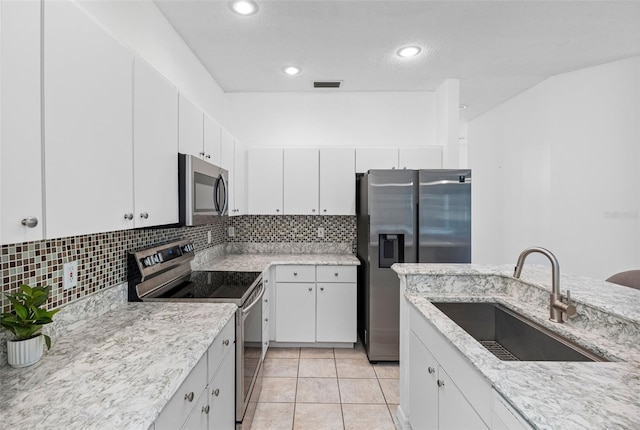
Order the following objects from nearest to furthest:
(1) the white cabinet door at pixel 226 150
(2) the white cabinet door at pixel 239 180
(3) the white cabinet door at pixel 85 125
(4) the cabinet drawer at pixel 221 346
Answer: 1. (3) the white cabinet door at pixel 85 125
2. (4) the cabinet drawer at pixel 221 346
3. (1) the white cabinet door at pixel 226 150
4. (2) the white cabinet door at pixel 239 180

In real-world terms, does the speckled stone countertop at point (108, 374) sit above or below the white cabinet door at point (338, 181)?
below

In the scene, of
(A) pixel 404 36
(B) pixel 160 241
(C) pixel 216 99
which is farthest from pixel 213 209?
(A) pixel 404 36

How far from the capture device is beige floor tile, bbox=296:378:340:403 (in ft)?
7.57

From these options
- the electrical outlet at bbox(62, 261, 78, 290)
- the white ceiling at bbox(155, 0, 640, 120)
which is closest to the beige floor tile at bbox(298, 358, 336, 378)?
the electrical outlet at bbox(62, 261, 78, 290)

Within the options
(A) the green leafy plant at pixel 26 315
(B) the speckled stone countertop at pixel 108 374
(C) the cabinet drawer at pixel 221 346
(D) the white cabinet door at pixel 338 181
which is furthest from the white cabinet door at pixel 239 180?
(A) the green leafy plant at pixel 26 315

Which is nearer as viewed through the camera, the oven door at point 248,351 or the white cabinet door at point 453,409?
the white cabinet door at point 453,409

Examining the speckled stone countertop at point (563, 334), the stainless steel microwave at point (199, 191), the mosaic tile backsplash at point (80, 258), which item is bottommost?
the speckled stone countertop at point (563, 334)

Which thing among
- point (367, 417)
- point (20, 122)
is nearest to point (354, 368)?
point (367, 417)

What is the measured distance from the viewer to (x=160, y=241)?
215cm

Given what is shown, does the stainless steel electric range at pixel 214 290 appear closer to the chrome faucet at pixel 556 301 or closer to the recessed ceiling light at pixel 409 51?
the chrome faucet at pixel 556 301

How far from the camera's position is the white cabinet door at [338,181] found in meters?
3.32

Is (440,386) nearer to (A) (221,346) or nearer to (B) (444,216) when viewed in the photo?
(A) (221,346)

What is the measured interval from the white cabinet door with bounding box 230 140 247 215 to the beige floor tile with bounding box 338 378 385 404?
1756 mm

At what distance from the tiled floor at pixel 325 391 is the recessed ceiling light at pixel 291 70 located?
277 centimetres
